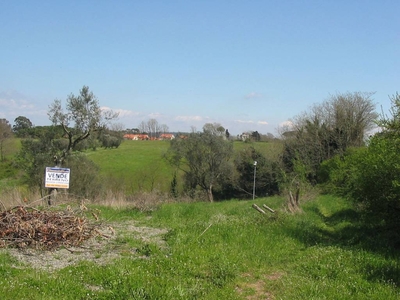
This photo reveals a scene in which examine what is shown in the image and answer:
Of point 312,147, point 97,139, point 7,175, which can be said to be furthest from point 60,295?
point 312,147

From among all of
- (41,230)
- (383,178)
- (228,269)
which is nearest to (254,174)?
(383,178)

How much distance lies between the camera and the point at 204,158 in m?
41.8

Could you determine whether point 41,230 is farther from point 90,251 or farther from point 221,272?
point 221,272

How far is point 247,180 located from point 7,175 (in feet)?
76.9

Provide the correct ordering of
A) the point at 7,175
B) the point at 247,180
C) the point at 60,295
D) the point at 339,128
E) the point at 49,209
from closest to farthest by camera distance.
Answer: the point at 60,295 → the point at 49,209 → the point at 7,175 → the point at 339,128 → the point at 247,180

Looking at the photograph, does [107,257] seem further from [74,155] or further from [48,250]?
[74,155]

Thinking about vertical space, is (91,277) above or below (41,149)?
below

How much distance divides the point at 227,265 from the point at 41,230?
13.7 feet

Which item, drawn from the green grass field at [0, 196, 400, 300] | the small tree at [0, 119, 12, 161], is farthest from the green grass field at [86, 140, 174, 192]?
the green grass field at [0, 196, 400, 300]

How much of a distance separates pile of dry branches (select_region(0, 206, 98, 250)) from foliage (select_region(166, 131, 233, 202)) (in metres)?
32.6

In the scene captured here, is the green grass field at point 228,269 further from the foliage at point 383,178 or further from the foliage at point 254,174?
the foliage at point 254,174

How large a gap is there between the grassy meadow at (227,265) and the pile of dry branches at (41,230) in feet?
1.24

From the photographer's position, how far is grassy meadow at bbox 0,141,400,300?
18.6 ft

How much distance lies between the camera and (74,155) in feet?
95.4
